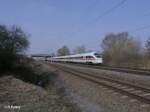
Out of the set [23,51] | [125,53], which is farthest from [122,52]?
[23,51]

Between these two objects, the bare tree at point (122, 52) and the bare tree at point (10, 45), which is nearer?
the bare tree at point (10, 45)

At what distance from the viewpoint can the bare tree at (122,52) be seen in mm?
66300

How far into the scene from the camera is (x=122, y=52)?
249 feet

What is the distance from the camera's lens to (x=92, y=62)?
59875 millimetres

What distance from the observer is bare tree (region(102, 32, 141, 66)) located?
66.3 meters

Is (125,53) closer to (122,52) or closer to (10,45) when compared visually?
(122,52)

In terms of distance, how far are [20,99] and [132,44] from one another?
79327mm

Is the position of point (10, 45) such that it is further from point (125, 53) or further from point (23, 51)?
point (125, 53)

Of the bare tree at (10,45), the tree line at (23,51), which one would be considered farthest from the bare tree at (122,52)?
the bare tree at (10,45)

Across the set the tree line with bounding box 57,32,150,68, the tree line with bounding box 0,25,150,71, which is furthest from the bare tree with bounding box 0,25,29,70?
the tree line with bounding box 57,32,150,68

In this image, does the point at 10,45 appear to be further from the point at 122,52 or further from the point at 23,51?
the point at 122,52

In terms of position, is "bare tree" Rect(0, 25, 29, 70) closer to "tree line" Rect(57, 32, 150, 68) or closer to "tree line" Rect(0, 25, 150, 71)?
"tree line" Rect(0, 25, 150, 71)

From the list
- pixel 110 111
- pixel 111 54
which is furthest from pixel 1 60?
Result: pixel 111 54

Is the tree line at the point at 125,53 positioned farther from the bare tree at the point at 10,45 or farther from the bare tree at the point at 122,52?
the bare tree at the point at 10,45
